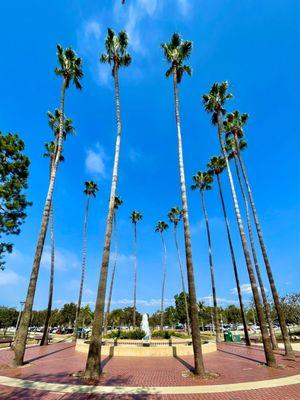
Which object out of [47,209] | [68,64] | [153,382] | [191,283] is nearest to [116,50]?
[68,64]

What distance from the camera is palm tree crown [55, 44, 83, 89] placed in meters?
20.9

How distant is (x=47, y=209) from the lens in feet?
59.7

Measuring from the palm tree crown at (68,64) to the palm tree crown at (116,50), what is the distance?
108 inches

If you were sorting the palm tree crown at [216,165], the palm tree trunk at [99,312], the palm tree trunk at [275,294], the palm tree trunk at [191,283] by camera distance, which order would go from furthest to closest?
1. the palm tree crown at [216,165]
2. the palm tree trunk at [275,294]
3. the palm tree trunk at [191,283]
4. the palm tree trunk at [99,312]

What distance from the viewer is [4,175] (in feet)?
71.2

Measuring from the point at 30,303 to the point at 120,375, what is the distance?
22.8ft

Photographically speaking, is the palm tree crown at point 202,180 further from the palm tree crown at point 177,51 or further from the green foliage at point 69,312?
the green foliage at point 69,312

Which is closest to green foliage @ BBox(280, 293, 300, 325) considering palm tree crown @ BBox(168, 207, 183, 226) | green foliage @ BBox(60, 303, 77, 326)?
palm tree crown @ BBox(168, 207, 183, 226)

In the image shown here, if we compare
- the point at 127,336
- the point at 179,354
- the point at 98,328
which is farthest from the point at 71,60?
the point at 127,336

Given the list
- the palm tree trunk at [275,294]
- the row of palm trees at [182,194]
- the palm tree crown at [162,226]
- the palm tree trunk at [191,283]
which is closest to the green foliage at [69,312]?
the palm tree crown at [162,226]

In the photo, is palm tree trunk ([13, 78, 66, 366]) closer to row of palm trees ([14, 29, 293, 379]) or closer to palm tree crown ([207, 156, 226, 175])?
→ row of palm trees ([14, 29, 293, 379])

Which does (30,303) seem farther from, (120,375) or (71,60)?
(71,60)

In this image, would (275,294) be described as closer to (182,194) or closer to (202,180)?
(182,194)

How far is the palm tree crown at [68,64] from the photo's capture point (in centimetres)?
2092
